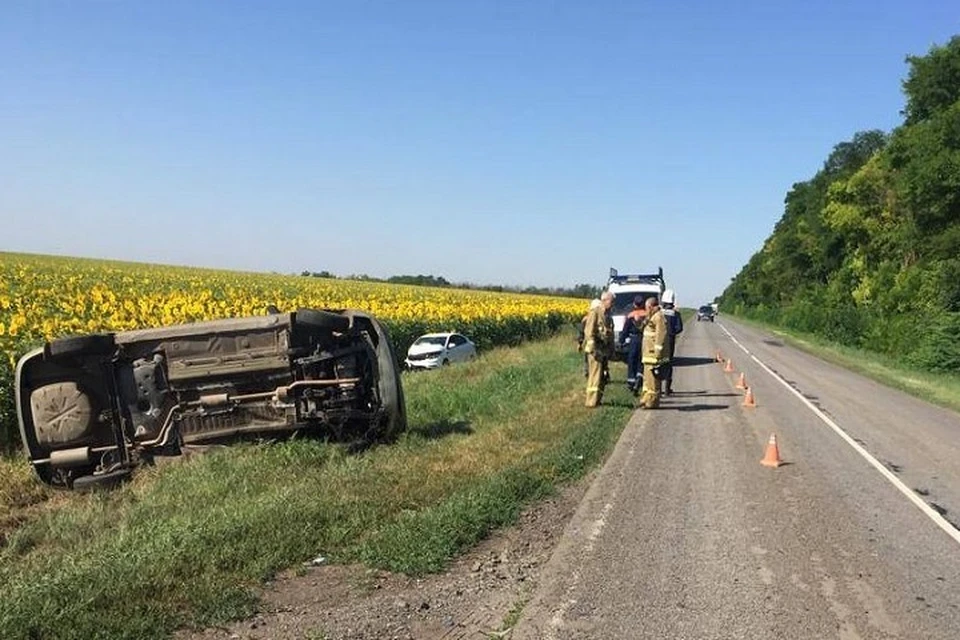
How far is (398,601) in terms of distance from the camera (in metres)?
4.88

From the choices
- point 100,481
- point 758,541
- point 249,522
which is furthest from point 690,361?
point 249,522

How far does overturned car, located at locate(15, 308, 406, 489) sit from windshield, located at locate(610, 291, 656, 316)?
1403 centimetres

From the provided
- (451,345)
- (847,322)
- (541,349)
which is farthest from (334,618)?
(847,322)

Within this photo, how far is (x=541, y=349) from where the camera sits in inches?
1177

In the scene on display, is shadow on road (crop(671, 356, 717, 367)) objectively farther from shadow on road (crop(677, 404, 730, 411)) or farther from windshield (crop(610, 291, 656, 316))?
shadow on road (crop(677, 404, 730, 411))

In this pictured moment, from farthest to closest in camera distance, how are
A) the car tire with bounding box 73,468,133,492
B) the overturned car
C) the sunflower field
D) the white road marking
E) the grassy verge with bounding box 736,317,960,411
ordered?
the grassy verge with bounding box 736,317,960,411
the sunflower field
the overturned car
the car tire with bounding box 73,468,133,492
the white road marking

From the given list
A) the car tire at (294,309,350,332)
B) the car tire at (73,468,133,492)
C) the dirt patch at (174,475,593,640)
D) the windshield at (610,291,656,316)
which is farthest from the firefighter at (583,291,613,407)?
the windshield at (610,291,656,316)

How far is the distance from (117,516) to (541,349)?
23.7m

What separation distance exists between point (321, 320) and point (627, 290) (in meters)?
15.2

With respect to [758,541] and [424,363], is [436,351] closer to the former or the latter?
[424,363]

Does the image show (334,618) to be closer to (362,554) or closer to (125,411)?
(362,554)

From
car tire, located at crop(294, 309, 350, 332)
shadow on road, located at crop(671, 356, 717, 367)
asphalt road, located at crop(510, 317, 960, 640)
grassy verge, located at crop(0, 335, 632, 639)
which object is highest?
car tire, located at crop(294, 309, 350, 332)

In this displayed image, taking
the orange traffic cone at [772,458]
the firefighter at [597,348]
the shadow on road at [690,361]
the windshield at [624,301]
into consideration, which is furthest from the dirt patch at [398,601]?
the shadow on road at [690,361]

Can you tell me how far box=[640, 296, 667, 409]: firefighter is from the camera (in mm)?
13492
